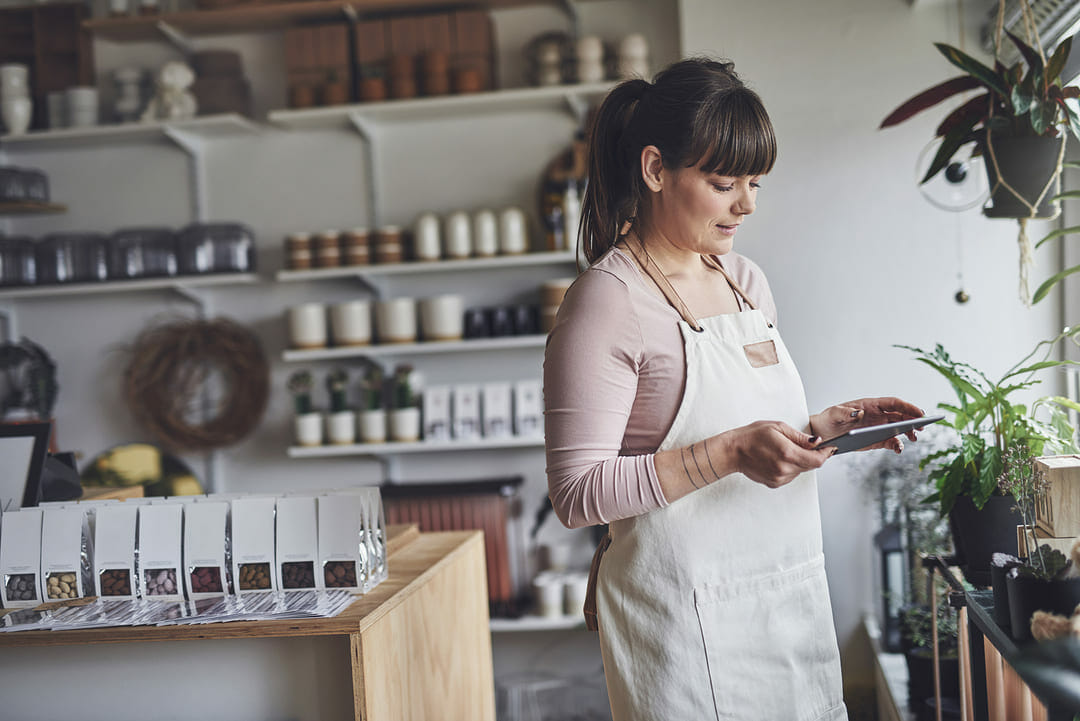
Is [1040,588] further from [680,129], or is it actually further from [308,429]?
[308,429]

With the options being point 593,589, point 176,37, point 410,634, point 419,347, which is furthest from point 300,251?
point 593,589

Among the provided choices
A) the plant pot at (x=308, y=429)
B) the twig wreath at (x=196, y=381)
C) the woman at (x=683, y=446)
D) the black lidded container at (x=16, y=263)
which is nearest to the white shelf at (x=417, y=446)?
the plant pot at (x=308, y=429)

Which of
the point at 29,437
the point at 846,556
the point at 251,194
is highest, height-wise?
the point at 251,194

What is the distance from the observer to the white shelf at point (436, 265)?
3.22 metres

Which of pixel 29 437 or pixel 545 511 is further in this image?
pixel 545 511

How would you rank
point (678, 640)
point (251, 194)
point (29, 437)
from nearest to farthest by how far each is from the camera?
point (678, 640)
point (29, 437)
point (251, 194)

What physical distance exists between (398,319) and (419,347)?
0.13 meters

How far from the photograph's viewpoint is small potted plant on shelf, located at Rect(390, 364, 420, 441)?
131 inches

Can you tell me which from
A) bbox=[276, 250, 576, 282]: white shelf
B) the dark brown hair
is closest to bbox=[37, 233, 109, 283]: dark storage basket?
bbox=[276, 250, 576, 282]: white shelf

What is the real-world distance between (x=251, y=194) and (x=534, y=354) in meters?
1.22

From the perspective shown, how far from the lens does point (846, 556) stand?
298cm

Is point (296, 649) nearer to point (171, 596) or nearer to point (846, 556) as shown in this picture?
point (171, 596)

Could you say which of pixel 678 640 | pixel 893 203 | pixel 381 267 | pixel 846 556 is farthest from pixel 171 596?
pixel 893 203

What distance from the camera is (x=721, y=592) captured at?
1.35 metres
